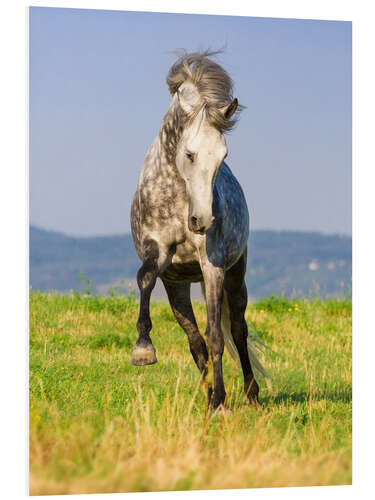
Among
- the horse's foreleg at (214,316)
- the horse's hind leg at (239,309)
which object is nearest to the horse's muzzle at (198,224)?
the horse's foreleg at (214,316)

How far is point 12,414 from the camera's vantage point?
6.25 metres

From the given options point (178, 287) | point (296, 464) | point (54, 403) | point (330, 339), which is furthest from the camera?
point (330, 339)

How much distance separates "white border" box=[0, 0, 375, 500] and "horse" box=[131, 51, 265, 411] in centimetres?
94

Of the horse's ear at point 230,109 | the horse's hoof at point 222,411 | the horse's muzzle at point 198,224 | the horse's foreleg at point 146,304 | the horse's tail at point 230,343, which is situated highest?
the horse's ear at point 230,109

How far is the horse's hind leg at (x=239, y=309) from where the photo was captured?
329 inches

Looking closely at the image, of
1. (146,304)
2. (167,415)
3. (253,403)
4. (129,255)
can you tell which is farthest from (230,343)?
(129,255)

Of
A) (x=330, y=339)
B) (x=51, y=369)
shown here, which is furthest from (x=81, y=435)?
(x=330, y=339)

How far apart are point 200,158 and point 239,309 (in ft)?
8.88

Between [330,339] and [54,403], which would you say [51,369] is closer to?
[54,403]

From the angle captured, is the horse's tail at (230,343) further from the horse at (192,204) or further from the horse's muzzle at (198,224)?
the horse's muzzle at (198,224)

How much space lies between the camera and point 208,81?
21.4ft

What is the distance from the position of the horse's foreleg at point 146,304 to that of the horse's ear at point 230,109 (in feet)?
4.00

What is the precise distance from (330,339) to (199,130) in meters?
6.40
